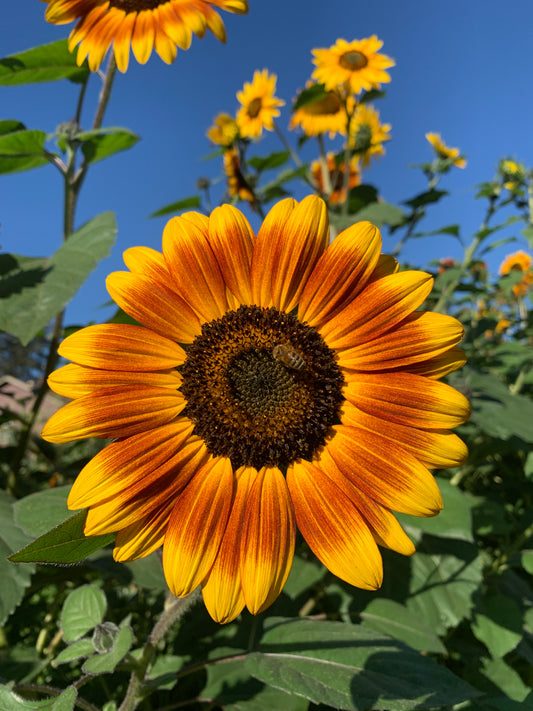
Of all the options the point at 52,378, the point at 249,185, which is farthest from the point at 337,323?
the point at 249,185

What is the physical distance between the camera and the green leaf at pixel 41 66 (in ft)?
6.88

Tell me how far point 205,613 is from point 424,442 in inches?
50.9

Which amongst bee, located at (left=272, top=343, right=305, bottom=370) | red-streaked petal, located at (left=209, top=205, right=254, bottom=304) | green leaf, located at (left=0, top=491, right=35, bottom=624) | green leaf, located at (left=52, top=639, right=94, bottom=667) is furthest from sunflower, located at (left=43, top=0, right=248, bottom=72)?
green leaf, located at (left=52, top=639, right=94, bottom=667)

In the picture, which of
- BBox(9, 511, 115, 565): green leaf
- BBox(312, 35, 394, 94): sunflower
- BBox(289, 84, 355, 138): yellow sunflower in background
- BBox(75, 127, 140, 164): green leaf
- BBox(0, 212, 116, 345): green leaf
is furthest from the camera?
BBox(289, 84, 355, 138): yellow sunflower in background

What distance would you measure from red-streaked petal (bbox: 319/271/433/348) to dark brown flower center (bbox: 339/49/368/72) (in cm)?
261

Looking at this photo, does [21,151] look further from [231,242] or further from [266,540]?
[266,540]

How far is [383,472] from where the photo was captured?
1120 millimetres

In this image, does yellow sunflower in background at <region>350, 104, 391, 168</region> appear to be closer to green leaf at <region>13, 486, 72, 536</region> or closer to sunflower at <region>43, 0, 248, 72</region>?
sunflower at <region>43, 0, 248, 72</region>

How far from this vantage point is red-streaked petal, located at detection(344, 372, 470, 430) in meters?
1.09

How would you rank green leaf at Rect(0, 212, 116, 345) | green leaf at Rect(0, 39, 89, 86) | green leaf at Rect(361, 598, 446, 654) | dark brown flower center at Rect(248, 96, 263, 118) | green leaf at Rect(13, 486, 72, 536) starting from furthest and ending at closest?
1. dark brown flower center at Rect(248, 96, 263, 118)
2. green leaf at Rect(0, 39, 89, 86)
3. green leaf at Rect(361, 598, 446, 654)
4. green leaf at Rect(0, 212, 116, 345)
5. green leaf at Rect(13, 486, 72, 536)

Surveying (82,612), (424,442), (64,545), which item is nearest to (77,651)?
(82,612)

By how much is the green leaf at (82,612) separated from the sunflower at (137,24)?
1.78 meters

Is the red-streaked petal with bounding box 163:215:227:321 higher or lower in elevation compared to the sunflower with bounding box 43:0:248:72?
lower

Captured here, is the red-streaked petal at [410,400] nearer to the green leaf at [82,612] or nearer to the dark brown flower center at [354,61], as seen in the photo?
the green leaf at [82,612]
